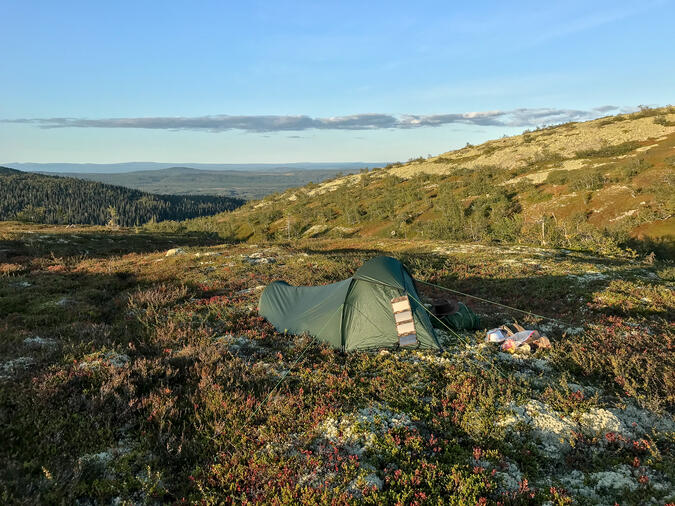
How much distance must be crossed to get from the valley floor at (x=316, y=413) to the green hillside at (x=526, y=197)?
107 ft

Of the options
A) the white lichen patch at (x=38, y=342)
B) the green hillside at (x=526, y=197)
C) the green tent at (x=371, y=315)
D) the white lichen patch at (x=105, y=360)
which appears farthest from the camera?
the green hillside at (x=526, y=197)

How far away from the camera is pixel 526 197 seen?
73500 mm

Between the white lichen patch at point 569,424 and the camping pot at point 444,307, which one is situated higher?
the camping pot at point 444,307

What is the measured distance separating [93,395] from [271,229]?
108m

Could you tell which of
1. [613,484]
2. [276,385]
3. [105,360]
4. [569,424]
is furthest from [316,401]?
[105,360]

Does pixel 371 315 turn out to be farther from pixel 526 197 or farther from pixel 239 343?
pixel 526 197

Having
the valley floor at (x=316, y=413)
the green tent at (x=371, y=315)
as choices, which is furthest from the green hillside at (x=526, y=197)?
the green tent at (x=371, y=315)

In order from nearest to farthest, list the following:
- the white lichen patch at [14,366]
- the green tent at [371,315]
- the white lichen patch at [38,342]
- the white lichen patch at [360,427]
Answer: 1. the white lichen patch at [360,427]
2. the white lichen patch at [14,366]
3. the white lichen patch at [38,342]
4. the green tent at [371,315]

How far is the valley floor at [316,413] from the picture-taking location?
6043 millimetres

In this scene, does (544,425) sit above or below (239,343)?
below

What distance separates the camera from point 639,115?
111500 millimetres

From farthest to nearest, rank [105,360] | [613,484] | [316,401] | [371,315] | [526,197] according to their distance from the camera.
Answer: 1. [526,197]
2. [371,315]
3. [105,360]
4. [316,401]
5. [613,484]

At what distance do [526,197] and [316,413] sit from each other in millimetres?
78793

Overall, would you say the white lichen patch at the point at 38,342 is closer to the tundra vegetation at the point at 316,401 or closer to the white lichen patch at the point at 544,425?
the tundra vegetation at the point at 316,401
